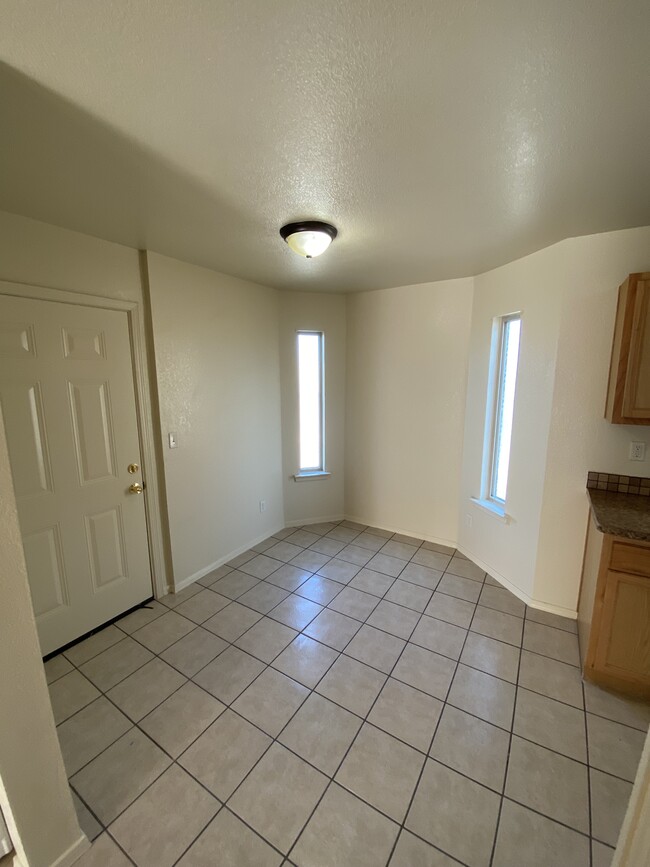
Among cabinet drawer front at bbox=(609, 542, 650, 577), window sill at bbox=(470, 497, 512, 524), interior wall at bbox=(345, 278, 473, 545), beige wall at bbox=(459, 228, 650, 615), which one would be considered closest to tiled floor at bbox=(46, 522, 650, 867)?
beige wall at bbox=(459, 228, 650, 615)

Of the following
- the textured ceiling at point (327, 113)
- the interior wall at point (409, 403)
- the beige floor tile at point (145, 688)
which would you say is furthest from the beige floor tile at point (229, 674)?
the textured ceiling at point (327, 113)

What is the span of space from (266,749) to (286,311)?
10.5ft

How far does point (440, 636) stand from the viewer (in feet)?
7.29

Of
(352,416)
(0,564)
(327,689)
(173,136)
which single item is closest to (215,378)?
(352,416)

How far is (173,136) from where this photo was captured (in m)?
1.17

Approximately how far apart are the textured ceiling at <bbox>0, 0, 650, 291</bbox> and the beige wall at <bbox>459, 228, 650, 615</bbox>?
0.90 feet

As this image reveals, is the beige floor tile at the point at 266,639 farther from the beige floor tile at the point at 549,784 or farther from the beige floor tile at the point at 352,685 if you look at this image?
the beige floor tile at the point at 549,784

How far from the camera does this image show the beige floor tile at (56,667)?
1.95m

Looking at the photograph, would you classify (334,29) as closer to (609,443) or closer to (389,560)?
(609,443)

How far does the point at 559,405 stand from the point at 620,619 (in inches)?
47.4

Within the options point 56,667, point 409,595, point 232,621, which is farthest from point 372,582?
point 56,667

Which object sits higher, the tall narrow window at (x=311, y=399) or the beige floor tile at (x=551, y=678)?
the tall narrow window at (x=311, y=399)

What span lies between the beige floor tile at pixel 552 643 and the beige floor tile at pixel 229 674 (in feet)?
5.38

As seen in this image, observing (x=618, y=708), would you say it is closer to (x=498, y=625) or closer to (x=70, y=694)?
(x=498, y=625)
